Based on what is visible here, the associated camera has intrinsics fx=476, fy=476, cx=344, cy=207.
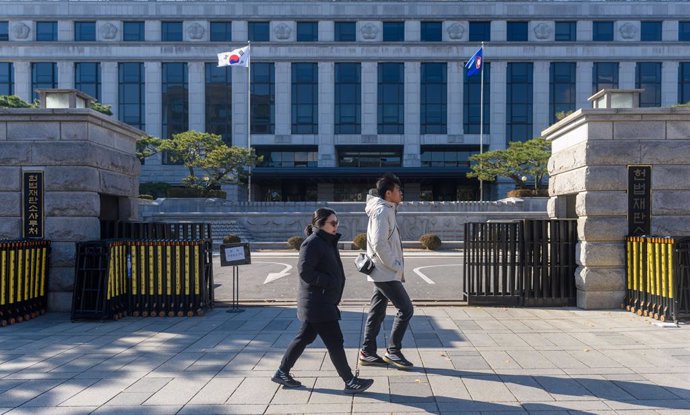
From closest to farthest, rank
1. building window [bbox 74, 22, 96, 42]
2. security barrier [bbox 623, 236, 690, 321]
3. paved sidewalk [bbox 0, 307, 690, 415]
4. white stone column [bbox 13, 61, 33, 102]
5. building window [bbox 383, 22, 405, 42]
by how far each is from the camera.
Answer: paved sidewalk [bbox 0, 307, 690, 415] < security barrier [bbox 623, 236, 690, 321] < white stone column [bbox 13, 61, 33, 102] < building window [bbox 74, 22, 96, 42] < building window [bbox 383, 22, 405, 42]

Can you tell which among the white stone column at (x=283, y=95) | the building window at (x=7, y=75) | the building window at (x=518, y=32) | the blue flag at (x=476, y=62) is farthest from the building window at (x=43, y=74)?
the building window at (x=518, y=32)

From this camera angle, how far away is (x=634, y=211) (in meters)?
9.04

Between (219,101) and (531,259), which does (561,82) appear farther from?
(531,259)

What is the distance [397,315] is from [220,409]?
2.21 metres

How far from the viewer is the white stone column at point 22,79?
153 ft

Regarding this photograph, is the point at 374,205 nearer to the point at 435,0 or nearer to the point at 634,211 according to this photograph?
the point at 634,211

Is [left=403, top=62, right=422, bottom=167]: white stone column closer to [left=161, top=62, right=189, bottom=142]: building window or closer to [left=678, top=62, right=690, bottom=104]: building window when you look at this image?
[left=161, top=62, right=189, bottom=142]: building window

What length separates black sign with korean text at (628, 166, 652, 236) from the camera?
29.4 ft

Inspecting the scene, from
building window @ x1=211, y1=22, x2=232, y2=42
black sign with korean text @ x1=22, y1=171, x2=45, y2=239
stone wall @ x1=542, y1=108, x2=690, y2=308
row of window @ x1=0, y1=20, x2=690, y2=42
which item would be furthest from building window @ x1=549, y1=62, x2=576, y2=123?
black sign with korean text @ x1=22, y1=171, x2=45, y2=239

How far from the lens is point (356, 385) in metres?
4.80

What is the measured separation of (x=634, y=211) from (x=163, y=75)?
155ft

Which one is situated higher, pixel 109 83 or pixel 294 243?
pixel 109 83

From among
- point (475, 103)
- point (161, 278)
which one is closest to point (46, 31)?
point (475, 103)

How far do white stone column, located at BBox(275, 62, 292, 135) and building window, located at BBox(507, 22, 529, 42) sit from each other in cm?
2256
